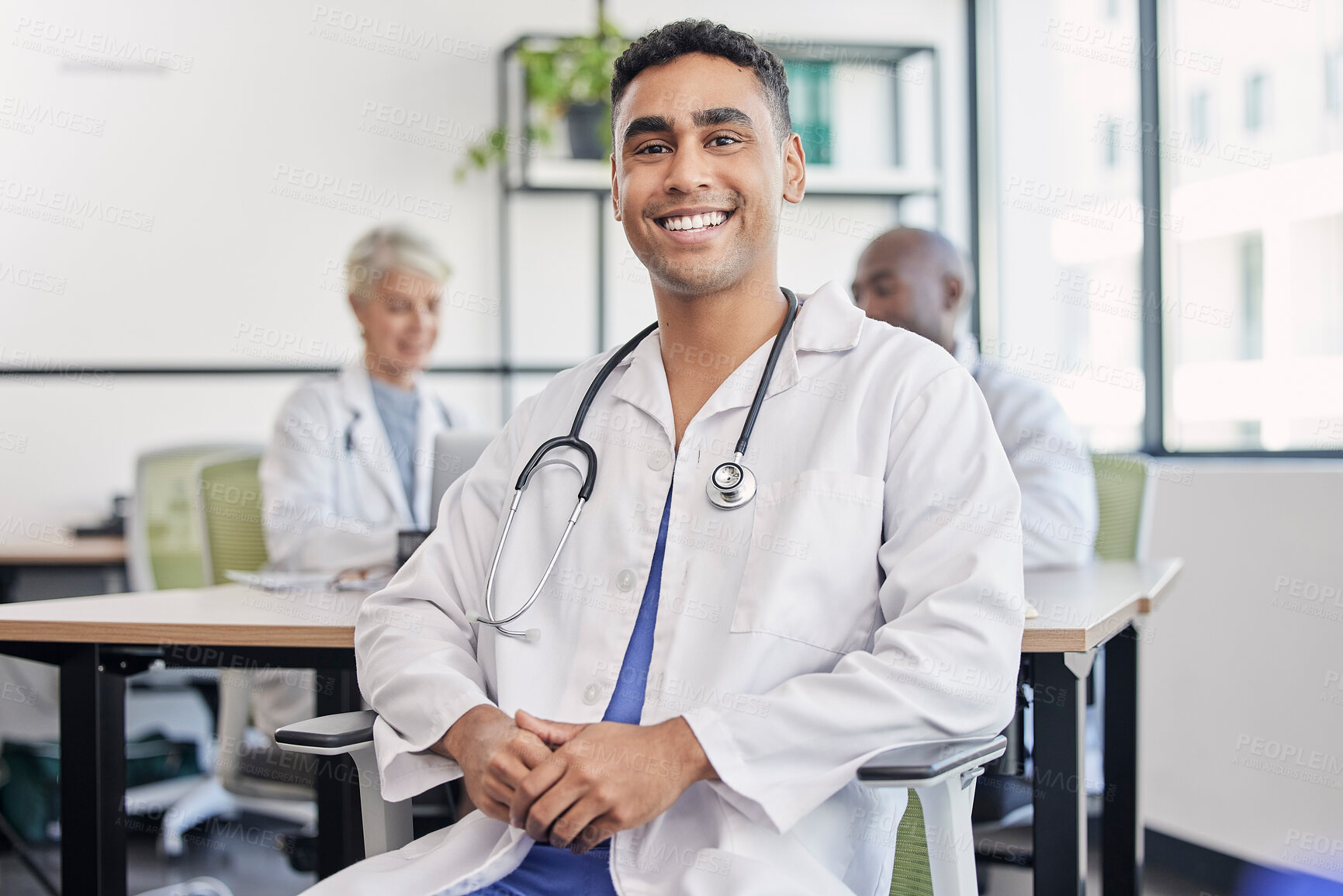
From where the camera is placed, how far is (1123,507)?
2389 mm

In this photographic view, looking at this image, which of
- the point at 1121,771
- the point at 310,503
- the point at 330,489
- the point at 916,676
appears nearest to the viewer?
the point at 916,676

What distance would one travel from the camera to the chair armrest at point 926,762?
1.03 m

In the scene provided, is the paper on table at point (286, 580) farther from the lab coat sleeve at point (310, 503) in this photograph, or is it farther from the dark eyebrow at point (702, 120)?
the dark eyebrow at point (702, 120)

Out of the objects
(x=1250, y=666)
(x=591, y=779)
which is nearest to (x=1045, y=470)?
(x=1250, y=666)

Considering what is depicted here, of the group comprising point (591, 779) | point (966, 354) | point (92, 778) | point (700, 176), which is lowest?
point (92, 778)

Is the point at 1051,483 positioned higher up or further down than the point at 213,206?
further down

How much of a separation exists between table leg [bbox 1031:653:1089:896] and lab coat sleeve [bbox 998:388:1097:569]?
586 mm

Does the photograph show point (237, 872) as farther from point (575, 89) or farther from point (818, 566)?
point (575, 89)

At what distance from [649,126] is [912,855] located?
97cm

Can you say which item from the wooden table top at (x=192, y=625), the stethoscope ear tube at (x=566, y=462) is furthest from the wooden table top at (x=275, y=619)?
the stethoscope ear tube at (x=566, y=462)

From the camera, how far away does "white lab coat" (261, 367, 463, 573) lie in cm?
237

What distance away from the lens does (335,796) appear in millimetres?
1991

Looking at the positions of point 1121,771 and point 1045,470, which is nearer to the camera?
point 1121,771

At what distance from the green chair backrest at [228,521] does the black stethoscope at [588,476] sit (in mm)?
1158
